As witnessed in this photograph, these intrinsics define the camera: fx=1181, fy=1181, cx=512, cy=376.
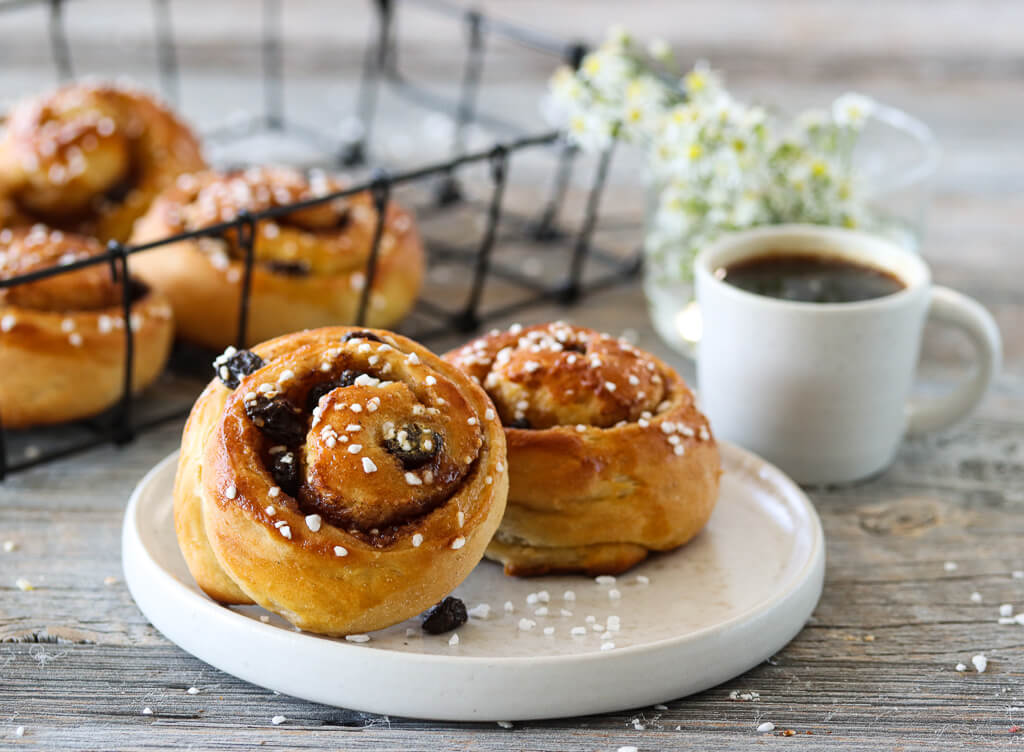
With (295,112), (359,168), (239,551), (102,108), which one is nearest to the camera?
(239,551)

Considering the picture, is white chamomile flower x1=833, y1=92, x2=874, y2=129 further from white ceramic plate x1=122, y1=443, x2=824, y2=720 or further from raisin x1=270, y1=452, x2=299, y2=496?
raisin x1=270, y1=452, x2=299, y2=496

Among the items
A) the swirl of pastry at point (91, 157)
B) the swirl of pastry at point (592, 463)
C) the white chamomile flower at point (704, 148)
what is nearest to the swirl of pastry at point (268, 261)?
the swirl of pastry at point (91, 157)

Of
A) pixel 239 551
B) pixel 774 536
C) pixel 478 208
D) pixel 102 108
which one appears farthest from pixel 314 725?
pixel 478 208

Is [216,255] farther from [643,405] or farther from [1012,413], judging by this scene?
[1012,413]

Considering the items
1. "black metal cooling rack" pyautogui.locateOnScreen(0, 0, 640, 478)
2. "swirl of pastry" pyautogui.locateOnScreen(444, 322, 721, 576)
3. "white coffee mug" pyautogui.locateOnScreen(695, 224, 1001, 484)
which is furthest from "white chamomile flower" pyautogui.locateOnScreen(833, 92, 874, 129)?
"swirl of pastry" pyautogui.locateOnScreen(444, 322, 721, 576)

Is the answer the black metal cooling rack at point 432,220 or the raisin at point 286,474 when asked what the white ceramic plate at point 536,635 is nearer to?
the raisin at point 286,474

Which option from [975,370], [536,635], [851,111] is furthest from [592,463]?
[851,111]

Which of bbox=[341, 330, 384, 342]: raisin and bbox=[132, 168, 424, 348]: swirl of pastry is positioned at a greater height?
bbox=[341, 330, 384, 342]: raisin
